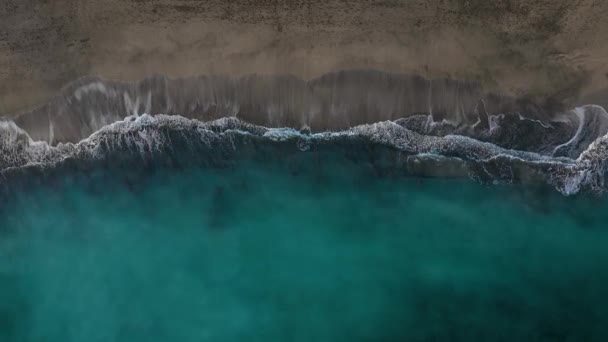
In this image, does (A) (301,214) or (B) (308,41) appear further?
(A) (301,214)

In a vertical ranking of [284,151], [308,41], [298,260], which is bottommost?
[298,260]

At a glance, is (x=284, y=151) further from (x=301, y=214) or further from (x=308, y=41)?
(x=308, y=41)

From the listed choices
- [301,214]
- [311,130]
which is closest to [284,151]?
[311,130]

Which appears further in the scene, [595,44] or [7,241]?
[7,241]

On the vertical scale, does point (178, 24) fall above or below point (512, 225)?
above

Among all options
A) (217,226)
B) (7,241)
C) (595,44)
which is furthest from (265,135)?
(595,44)

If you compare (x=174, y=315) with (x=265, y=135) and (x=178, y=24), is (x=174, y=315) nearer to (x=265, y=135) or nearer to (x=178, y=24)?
(x=265, y=135)
